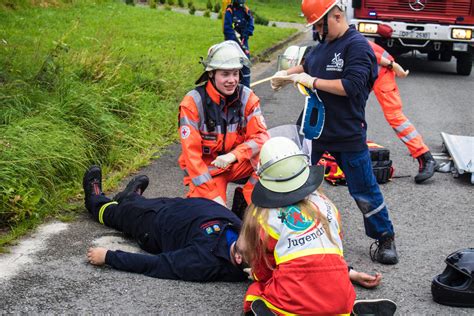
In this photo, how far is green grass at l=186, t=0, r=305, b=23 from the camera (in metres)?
29.2

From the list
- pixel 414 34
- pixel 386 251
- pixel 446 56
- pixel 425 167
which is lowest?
pixel 446 56

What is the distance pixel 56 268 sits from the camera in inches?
193

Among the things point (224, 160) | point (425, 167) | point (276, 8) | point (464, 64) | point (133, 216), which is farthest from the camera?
point (276, 8)

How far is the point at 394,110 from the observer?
7.77 meters

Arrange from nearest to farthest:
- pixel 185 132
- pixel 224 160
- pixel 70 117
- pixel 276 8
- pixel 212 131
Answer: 1. pixel 224 160
2. pixel 185 132
3. pixel 212 131
4. pixel 70 117
5. pixel 276 8

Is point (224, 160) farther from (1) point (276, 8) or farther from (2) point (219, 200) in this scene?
(1) point (276, 8)

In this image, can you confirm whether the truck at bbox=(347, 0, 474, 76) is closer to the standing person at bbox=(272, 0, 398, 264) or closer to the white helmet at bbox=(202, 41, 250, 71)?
the white helmet at bbox=(202, 41, 250, 71)

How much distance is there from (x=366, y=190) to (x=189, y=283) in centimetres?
128

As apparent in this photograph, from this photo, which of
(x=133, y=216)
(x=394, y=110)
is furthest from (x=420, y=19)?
(x=133, y=216)

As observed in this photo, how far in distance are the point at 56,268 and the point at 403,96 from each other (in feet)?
29.5

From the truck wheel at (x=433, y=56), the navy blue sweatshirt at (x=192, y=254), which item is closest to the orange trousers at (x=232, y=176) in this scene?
the navy blue sweatshirt at (x=192, y=254)

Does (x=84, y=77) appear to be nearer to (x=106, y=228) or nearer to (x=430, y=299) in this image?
(x=106, y=228)

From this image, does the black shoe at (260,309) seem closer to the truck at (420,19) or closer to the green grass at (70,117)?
the green grass at (70,117)

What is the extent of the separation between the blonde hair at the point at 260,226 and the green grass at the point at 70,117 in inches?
75.3
